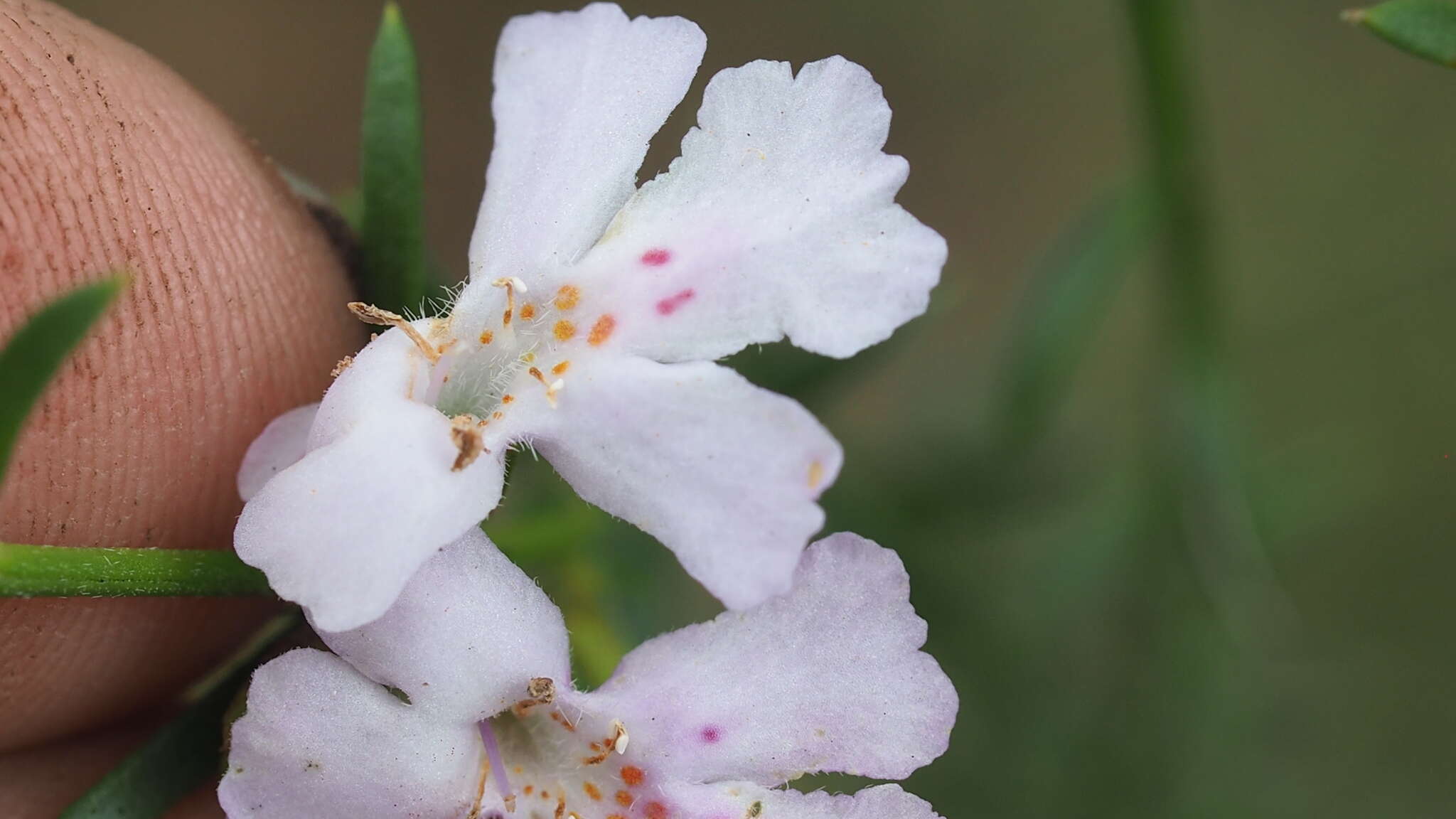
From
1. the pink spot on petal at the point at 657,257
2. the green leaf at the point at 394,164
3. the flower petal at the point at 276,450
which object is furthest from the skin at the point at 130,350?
the pink spot on petal at the point at 657,257

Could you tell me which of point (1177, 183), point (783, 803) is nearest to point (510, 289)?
point (783, 803)

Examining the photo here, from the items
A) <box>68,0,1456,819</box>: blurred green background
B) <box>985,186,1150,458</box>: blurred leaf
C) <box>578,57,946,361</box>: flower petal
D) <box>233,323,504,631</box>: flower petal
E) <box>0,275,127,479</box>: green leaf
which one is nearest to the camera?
<box>0,275,127,479</box>: green leaf

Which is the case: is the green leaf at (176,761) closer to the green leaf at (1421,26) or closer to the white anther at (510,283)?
the white anther at (510,283)

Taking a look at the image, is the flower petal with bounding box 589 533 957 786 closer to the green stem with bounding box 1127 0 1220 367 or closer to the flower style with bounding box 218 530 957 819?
the flower style with bounding box 218 530 957 819

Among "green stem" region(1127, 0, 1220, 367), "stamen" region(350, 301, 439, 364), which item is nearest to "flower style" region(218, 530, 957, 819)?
"stamen" region(350, 301, 439, 364)

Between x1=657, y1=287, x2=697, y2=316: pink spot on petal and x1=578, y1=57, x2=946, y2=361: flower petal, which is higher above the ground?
x1=578, y1=57, x2=946, y2=361: flower petal

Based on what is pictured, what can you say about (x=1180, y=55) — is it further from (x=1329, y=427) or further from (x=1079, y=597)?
(x=1329, y=427)
